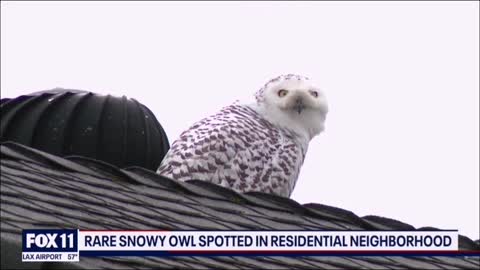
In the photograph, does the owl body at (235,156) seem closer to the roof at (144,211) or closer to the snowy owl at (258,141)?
the snowy owl at (258,141)

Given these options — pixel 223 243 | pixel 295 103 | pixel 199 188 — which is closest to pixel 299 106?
pixel 295 103

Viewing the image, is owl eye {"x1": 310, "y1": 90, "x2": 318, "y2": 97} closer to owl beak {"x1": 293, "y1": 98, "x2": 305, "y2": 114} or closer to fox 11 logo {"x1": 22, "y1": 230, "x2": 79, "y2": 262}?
owl beak {"x1": 293, "y1": 98, "x2": 305, "y2": 114}

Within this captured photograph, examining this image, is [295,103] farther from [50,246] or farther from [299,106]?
[50,246]

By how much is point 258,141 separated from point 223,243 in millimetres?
3393

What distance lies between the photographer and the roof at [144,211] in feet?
16.1

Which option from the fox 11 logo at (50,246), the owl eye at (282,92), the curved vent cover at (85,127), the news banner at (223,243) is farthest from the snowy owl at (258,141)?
the fox 11 logo at (50,246)

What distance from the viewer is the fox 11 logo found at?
4.37 meters

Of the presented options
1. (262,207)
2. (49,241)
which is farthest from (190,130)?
(49,241)

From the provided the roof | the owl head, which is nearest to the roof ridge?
the roof

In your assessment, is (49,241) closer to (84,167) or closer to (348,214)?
(84,167)

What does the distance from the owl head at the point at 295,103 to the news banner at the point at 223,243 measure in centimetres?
240

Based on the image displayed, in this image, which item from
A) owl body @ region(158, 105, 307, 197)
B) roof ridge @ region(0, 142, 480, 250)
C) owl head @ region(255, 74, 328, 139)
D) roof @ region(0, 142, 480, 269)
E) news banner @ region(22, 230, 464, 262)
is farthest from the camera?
owl head @ region(255, 74, 328, 139)

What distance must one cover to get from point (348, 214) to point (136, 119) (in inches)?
136

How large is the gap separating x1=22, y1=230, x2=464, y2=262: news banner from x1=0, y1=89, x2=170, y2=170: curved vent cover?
351cm
